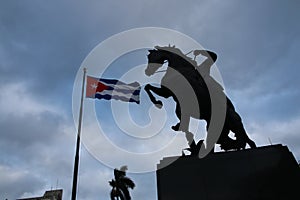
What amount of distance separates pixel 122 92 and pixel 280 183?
8.47 meters

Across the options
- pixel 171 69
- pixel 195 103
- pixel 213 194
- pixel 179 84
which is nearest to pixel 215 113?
pixel 195 103

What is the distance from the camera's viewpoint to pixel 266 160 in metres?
7.00

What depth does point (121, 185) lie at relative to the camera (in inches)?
968

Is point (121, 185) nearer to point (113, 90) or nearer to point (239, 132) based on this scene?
point (113, 90)

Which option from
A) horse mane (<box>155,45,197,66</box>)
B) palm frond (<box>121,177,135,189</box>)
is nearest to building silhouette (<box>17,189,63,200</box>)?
palm frond (<box>121,177,135,189</box>)

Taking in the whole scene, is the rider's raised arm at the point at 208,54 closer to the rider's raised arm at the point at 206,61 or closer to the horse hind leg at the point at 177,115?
the rider's raised arm at the point at 206,61

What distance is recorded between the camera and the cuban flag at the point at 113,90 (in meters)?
13.1

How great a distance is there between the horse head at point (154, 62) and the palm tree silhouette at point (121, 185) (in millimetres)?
15625

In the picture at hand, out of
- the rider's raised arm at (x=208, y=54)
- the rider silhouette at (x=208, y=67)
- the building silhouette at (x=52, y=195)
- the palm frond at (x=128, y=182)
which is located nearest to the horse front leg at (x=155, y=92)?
the rider silhouette at (x=208, y=67)

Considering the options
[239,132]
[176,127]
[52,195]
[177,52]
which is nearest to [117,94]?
[177,52]

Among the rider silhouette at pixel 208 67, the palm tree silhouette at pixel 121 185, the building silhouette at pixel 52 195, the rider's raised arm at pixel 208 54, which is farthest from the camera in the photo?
the building silhouette at pixel 52 195

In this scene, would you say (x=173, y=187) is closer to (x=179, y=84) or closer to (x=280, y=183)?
(x=280, y=183)

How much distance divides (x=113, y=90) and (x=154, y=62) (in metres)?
4.34

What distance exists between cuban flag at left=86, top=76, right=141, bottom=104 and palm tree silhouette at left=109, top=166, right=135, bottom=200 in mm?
11640
